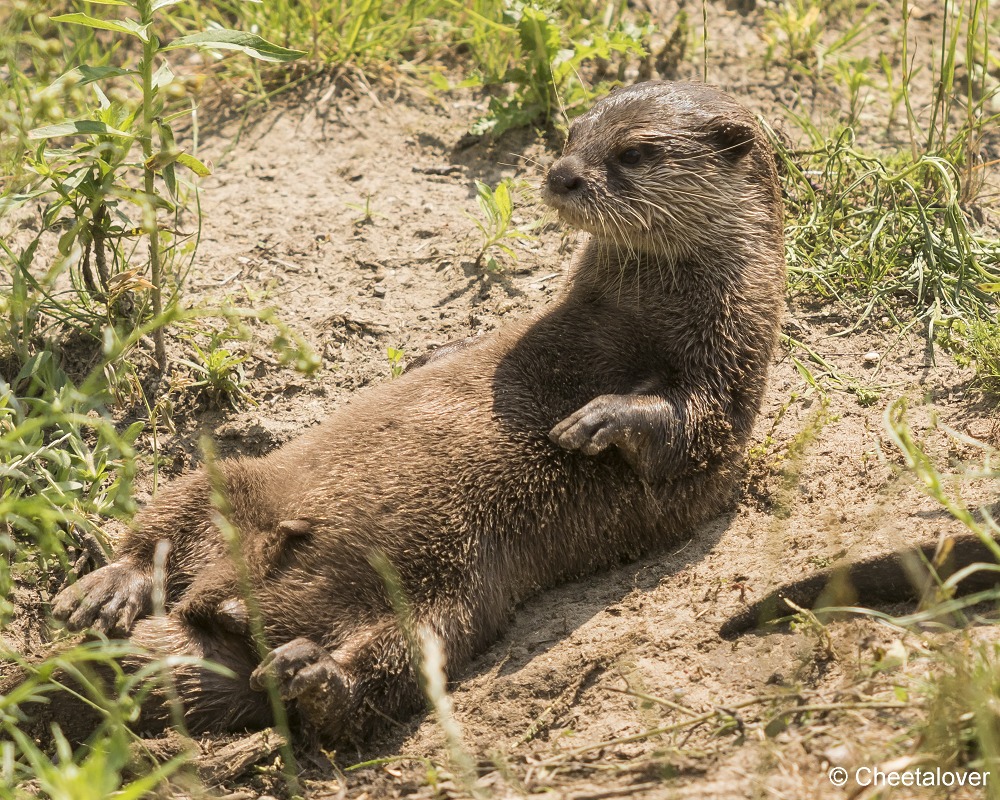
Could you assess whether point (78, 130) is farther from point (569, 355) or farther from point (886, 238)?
point (886, 238)

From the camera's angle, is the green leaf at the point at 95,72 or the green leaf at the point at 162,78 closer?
the green leaf at the point at 95,72

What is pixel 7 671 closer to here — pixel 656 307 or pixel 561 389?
pixel 561 389

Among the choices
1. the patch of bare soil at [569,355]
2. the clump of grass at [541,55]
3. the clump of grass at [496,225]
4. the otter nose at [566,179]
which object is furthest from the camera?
the clump of grass at [541,55]

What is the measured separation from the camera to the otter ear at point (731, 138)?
11.9 feet

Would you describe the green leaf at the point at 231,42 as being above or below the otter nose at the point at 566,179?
above

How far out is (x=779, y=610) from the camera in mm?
3018

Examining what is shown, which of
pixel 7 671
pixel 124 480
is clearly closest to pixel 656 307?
pixel 124 480

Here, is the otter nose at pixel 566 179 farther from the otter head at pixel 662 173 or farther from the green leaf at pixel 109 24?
the green leaf at pixel 109 24

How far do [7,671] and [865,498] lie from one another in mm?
2540

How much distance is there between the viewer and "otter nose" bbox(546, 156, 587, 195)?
3500mm

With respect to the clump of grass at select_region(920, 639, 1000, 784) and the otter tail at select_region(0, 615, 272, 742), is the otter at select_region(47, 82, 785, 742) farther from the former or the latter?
the clump of grass at select_region(920, 639, 1000, 784)

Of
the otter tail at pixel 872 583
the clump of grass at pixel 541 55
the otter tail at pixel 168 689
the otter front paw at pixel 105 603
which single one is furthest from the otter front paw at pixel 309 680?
the clump of grass at pixel 541 55

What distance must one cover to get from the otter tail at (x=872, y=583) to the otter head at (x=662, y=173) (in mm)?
1184

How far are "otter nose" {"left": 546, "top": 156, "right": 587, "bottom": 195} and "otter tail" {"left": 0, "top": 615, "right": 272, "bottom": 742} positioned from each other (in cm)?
166
